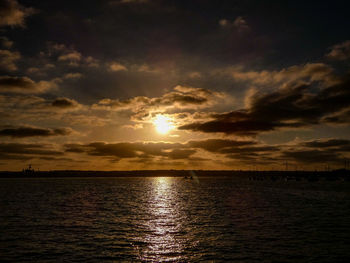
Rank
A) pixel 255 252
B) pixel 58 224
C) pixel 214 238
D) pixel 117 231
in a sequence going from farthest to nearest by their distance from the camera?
pixel 58 224, pixel 117 231, pixel 214 238, pixel 255 252

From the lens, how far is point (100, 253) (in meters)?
29.1

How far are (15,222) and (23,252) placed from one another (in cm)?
2289

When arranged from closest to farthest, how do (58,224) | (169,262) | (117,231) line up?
(169,262)
(117,231)
(58,224)

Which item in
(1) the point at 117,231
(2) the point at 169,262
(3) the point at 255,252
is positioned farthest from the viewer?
(1) the point at 117,231

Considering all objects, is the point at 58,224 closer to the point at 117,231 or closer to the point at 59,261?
the point at 117,231

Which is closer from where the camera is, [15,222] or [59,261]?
[59,261]

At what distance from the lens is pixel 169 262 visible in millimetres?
25703

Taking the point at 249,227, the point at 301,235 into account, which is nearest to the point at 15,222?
the point at 249,227

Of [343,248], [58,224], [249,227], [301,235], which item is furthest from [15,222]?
[343,248]

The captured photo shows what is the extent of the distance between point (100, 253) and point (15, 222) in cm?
2795

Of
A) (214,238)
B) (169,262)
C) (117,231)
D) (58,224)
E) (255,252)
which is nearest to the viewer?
(169,262)

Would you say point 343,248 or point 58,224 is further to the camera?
point 58,224

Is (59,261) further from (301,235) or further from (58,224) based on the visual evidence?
(301,235)

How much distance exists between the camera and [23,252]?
29.6m
